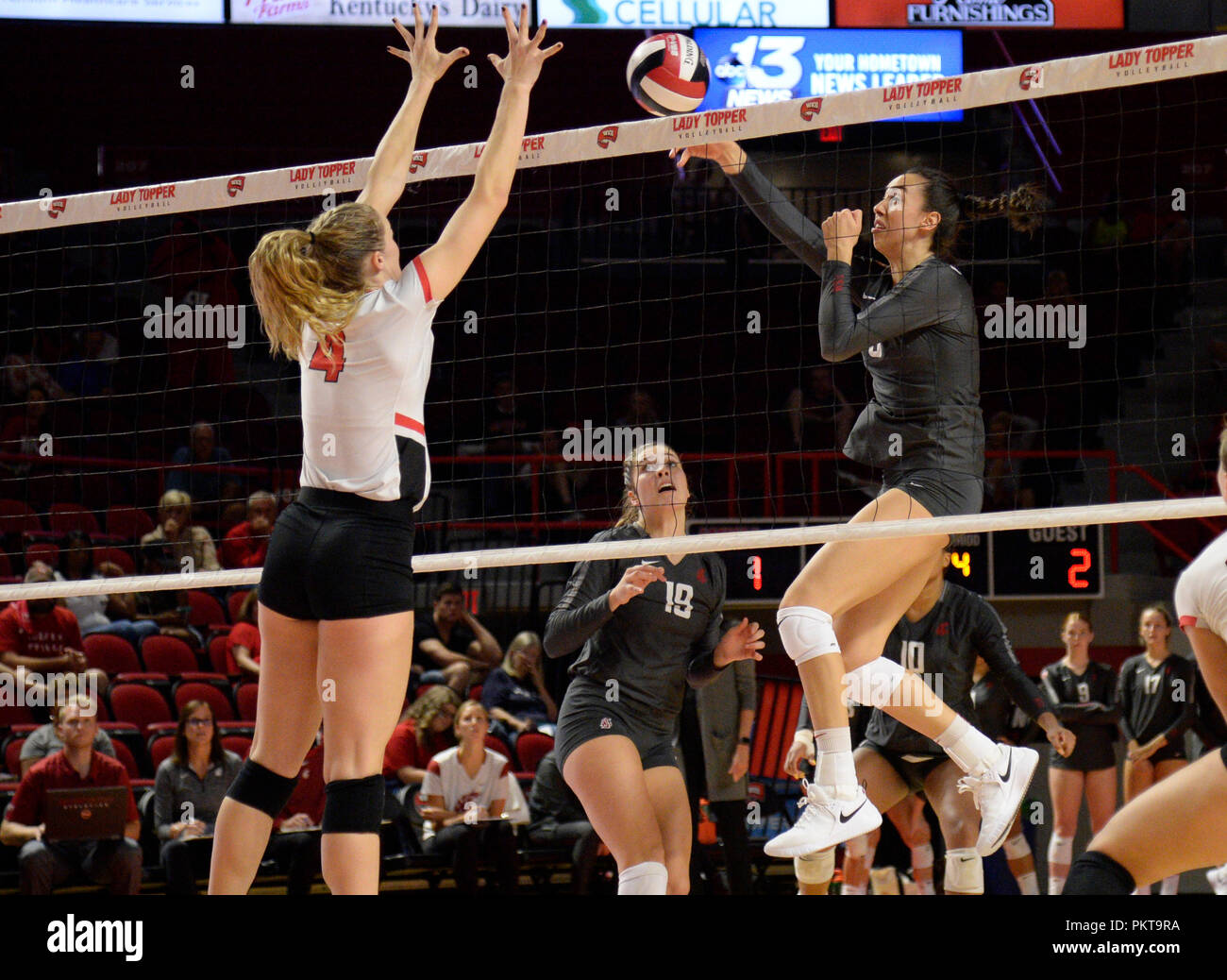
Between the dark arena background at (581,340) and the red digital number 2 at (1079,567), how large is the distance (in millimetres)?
15

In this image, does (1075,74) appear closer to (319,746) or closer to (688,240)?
(319,746)

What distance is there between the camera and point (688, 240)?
14062 mm

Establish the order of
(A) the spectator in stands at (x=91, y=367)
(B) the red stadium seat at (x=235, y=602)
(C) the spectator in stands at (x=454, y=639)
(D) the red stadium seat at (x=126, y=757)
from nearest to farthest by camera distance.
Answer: (D) the red stadium seat at (x=126, y=757), (C) the spectator in stands at (x=454, y=639), (B) the red stadium seat at (x=235, y=602), (A) the spectator in stands at (x=91, y=367)

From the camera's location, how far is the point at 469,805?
299 inches

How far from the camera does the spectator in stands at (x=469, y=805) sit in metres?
7.57

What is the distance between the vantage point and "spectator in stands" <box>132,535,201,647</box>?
932 cm

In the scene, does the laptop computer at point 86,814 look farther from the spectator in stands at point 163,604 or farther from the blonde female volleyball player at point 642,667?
the blonde female volleyball player at point 642,667

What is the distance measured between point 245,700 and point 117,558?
5.32 feet

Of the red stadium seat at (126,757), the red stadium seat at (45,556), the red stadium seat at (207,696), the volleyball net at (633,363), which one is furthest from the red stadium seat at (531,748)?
the red stadium seat at (45,556)

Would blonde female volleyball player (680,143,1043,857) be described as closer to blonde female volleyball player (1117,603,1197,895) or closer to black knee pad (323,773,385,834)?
black knee pad (323,773,385,834)

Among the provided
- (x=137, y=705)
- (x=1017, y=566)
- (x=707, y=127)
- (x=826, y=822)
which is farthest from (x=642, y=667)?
(x=1017, y=566)

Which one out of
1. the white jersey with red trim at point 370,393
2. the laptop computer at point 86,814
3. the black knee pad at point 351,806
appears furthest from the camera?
the laptop computer at point 86,814

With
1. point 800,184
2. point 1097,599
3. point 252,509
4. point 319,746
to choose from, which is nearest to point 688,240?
point 800,184

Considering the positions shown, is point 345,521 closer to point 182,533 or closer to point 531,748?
point 531,748
